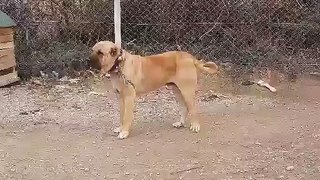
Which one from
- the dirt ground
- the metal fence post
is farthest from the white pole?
the dirt ground

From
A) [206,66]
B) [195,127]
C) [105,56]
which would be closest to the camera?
[105,56]

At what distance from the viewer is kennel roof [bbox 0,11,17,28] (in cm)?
763

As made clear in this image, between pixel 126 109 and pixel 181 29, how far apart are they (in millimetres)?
3288

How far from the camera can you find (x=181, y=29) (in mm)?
8508

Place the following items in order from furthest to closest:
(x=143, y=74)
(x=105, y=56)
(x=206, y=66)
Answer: (x=206, y=66) → (x=143, y=74) → (x=105, y=56)

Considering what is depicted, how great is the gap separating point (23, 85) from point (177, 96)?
A: 2.77 meters

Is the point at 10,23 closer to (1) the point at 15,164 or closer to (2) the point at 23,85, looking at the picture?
(2) the point at 23,85

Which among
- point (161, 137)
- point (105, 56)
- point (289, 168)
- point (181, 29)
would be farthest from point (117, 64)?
point (181, 29)

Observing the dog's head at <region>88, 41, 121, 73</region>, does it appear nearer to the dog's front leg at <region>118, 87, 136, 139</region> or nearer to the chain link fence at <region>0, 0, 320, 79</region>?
the dog's front leg at <region>118, 87, 136, 139</region>

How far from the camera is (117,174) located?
4492 millimetres

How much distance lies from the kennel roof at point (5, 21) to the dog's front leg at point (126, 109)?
109 inches

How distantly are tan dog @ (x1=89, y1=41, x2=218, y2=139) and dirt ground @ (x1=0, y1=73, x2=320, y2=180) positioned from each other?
0.70 ft

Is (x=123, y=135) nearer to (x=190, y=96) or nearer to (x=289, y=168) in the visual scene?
(x=190, y=96)

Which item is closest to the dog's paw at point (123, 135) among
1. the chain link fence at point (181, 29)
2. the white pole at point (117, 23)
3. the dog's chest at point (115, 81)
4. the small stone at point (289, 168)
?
the dog's chest at point (115, 81)
